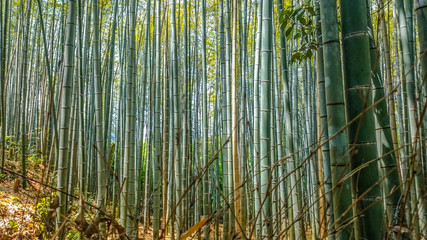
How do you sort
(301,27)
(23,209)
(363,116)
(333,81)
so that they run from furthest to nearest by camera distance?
1. (301,27)
2. (23,209)
3. (333,81)
4. (363,116)

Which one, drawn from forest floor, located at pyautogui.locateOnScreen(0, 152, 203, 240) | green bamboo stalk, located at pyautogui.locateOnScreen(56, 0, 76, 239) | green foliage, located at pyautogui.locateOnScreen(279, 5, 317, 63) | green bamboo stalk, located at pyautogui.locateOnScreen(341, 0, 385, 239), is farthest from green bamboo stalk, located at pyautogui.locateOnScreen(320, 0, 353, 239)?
green bamboo stalk, located at pyautogui.locateOnScreen(56, 0, 76, 239)

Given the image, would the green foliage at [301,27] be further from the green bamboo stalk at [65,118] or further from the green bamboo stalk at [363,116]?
the green bamboo stalk at [65,118]

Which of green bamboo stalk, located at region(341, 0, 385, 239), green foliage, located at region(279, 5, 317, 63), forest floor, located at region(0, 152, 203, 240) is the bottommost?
Answer: forest floor, located at region(0, 152, 203, 240)

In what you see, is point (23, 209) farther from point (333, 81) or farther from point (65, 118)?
point (333, 81)

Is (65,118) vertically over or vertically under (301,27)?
under

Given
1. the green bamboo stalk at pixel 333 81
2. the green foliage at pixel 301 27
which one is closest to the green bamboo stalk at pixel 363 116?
the green bamboo stalk at pixel 333 81

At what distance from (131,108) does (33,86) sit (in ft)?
13.9

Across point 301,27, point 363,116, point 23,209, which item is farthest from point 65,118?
point 363,116

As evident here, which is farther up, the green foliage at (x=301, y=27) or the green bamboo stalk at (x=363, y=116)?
the green foliage at (x=301, y=27)

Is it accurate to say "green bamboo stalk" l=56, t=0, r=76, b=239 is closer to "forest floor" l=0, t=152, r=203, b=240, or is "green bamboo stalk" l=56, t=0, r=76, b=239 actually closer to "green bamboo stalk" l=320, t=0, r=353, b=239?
"forest floor" l=0, t=152, r=203, b=240

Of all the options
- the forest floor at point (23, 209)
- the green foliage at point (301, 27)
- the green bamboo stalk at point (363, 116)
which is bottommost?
the forest floor at point (23, 209)

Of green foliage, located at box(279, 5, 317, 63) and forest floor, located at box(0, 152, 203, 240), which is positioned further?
forest floor, located at box(0, 152, 203, 240)

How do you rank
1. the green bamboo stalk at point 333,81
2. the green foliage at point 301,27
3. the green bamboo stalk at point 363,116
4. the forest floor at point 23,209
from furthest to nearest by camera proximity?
the forest floor at point 23,209, the green foliage at point 301,27, the green bamboo stalk at point 333,81, the green bamboo stalk at point 363,116

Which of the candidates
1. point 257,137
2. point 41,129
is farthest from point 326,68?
point 41,129
